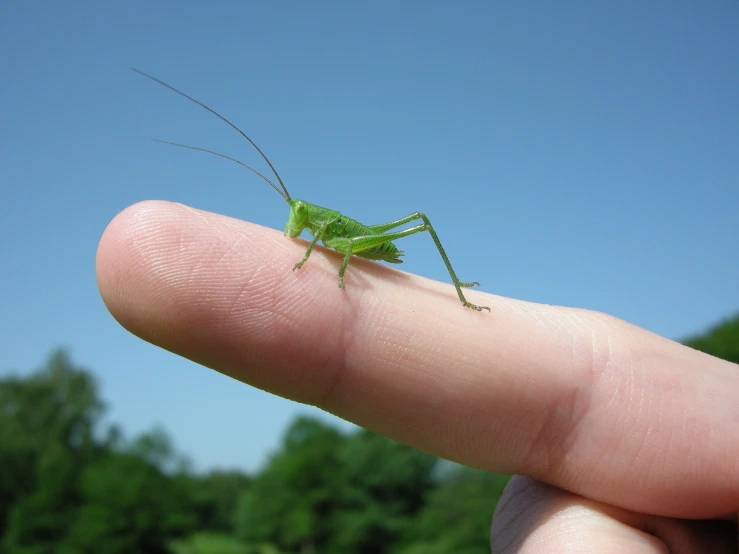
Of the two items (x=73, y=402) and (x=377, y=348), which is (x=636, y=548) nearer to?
(x=377, y=348)

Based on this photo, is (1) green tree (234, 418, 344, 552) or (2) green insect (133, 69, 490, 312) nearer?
(2) green insect (133, 69, 490, 312)

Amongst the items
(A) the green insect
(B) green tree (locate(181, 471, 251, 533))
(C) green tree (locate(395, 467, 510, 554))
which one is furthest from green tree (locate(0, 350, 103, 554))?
(A) the green insect

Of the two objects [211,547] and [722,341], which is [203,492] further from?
[722,341]

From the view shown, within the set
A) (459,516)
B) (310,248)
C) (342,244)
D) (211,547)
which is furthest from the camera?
(211,547)

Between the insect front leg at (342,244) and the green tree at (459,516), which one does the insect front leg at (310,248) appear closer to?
the insect front leg at (342,244)

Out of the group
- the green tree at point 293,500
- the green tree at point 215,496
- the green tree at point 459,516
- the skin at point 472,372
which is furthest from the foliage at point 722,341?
the green tree at point 215,496

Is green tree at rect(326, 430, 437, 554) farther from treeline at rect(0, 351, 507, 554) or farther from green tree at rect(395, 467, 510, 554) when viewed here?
green tree at rect(395, 467, 510, 554)

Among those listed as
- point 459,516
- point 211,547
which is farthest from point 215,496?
point 459,516
